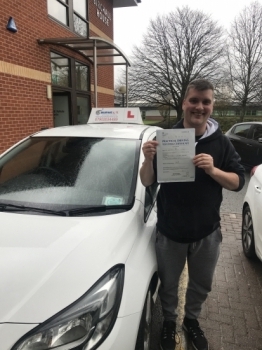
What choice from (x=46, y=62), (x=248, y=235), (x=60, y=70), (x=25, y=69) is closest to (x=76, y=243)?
(x=248, y=235)

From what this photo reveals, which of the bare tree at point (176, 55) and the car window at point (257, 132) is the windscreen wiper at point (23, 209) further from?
the bare tree at point (176, 55)

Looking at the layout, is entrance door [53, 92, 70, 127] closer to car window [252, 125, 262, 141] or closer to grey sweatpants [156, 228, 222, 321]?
car window [252, 125, 262, 141]

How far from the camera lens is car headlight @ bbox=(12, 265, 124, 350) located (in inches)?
50.5

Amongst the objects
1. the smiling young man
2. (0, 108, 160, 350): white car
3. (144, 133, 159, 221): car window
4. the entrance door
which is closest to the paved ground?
the smiling young man

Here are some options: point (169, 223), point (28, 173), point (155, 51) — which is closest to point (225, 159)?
point (169, 223)

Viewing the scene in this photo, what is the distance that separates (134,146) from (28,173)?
0.92 m

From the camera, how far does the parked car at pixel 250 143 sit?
335 inches

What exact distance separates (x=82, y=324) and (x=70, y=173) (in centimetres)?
125

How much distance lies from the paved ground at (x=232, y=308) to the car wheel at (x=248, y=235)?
0.13m

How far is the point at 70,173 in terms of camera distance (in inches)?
92.5

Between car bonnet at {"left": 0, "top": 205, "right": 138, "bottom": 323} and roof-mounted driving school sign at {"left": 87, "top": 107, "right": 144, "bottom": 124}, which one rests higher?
roof-mounted driving school sign at {"left": 87, "top": 107, "right": 144, "bottom": 124}

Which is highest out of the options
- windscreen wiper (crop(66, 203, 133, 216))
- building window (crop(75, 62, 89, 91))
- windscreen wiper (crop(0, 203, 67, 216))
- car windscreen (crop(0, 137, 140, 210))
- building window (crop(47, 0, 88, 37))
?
building window (crop(47, 0, 88, 37))

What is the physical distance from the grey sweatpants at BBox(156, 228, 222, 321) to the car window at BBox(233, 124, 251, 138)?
7.70 m

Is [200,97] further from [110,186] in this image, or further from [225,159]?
[110,186]
